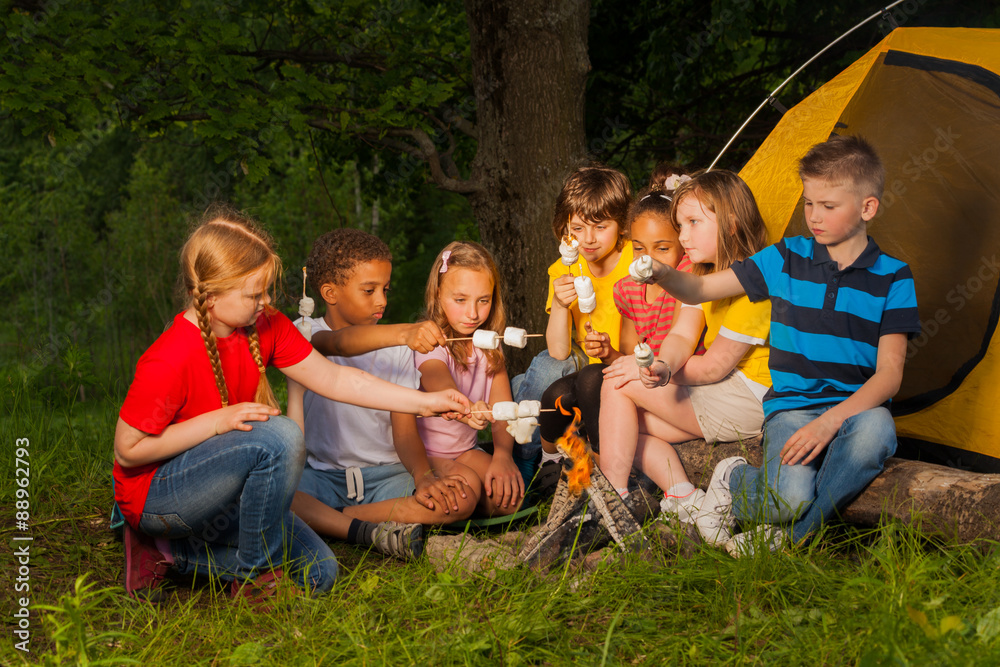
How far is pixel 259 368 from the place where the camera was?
269cm

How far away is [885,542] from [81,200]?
16253 mm

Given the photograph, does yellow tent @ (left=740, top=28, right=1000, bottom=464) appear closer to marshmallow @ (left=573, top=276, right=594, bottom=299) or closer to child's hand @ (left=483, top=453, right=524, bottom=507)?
marshmallow @ (left=573, top=276, right=594, bottom=299)

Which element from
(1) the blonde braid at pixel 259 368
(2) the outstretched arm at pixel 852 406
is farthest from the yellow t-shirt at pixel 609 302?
(1) the blonde braid at pixel 259 368

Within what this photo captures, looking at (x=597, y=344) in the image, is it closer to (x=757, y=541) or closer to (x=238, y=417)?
(x=757, y=541)

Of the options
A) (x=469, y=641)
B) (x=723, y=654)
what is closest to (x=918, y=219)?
(x=723, y=654)

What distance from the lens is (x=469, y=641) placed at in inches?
81.4

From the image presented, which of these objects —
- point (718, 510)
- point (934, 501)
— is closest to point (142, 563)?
point (718, 510)

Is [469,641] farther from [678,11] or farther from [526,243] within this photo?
[678,11]

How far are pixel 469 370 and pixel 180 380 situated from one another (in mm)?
1188

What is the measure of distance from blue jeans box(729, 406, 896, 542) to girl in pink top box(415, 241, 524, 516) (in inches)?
36.2

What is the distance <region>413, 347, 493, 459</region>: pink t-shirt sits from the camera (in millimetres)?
3262

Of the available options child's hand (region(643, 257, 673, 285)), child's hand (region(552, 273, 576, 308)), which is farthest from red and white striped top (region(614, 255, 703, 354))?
child's hand (region(643, 257, 673, 285))

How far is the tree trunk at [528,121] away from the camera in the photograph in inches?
172

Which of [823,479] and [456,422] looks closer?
[823,479]
